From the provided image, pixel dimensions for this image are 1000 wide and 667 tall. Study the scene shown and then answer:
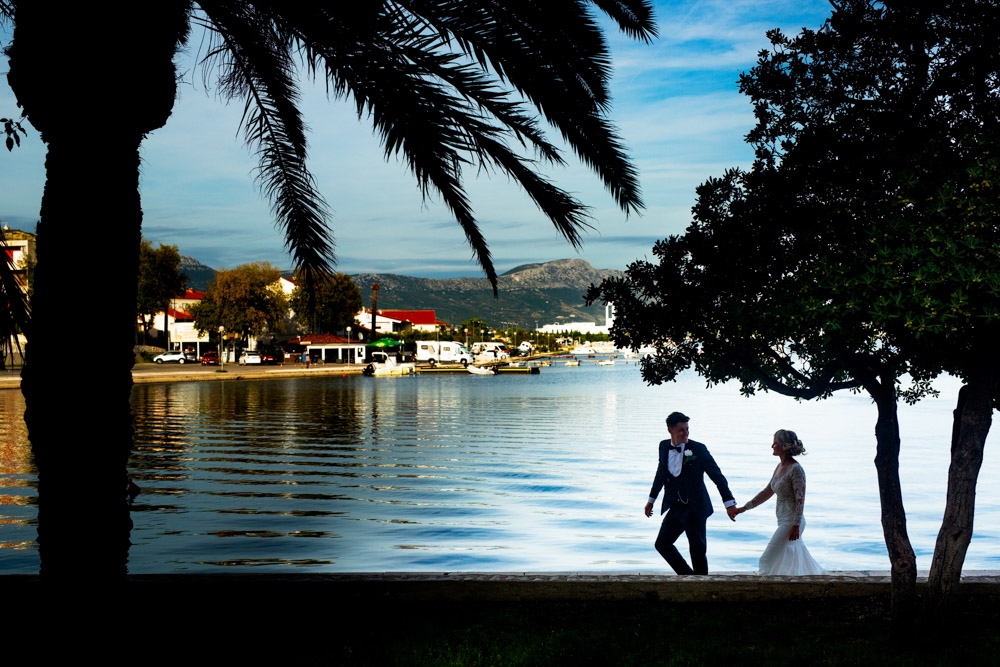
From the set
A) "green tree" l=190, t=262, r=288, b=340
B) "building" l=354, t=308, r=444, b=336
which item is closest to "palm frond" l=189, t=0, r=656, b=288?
"green tree" l=190, t=262, r=288, b=340

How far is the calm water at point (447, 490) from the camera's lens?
1312 centimetres

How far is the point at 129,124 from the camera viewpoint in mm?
4852

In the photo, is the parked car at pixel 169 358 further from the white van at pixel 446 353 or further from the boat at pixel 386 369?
the white van at pixel 446 353

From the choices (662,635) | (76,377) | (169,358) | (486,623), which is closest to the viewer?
(76,377)

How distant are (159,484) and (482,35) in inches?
615

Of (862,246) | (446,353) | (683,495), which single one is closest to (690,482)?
(683,495)

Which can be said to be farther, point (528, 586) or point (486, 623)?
point (528, 586)

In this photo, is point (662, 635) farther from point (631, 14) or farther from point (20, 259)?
point (20, 259)

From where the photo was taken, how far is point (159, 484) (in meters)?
19.0

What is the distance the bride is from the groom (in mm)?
455

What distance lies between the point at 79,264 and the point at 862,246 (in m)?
4.49

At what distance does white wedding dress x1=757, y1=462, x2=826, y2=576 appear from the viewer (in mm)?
8195

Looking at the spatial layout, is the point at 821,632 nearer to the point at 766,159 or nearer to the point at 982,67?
the point at 766,159

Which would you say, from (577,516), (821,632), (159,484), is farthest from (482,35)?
(159,484)
